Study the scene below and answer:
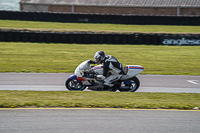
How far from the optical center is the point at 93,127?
6230 mm

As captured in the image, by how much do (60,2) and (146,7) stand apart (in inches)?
482

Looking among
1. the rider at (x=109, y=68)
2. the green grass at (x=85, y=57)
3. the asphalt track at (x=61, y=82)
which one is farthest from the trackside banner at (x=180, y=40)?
the rider at (x=109, y=68)

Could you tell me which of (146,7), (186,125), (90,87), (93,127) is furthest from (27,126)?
(146,7)

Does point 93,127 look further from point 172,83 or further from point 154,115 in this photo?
point 172,83

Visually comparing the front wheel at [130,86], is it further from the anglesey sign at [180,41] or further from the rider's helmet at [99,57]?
the anglesey sign at [180,41]

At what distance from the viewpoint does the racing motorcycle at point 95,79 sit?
10.1 m

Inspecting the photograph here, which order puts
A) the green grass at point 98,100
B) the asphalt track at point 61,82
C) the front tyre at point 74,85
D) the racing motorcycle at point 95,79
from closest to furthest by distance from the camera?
the green grass at point 98,100, the racing motorcycle at point 95,79, the front tyre at point 74,85, the asphalt track at point 61,82

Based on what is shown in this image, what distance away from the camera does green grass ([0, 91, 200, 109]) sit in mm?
7766

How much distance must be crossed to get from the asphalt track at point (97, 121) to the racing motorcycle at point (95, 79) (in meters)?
2.78

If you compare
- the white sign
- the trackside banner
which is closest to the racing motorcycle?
the trackside banner

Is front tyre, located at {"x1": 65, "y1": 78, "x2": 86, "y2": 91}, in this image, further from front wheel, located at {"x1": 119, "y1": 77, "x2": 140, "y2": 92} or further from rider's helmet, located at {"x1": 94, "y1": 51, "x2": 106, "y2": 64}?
front wheel, located at {"x1": 119, "y1": 77, "x2": 140, "y2": 92}

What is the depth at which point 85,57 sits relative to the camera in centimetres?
1844

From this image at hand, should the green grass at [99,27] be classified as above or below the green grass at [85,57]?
above

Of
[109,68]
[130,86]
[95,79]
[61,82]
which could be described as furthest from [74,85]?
[130,86]
